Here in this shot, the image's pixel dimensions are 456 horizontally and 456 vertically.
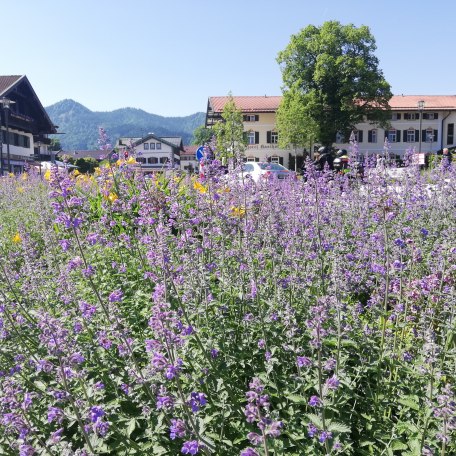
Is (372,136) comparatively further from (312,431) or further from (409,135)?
(312,431)

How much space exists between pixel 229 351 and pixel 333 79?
51.6 m

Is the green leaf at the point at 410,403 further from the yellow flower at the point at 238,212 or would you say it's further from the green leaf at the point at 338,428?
the yellow flower at the point at 238,212

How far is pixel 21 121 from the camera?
5100cm

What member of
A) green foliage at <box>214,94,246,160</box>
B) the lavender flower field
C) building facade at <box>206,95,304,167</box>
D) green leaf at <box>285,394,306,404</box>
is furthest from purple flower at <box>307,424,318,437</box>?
building facade at <box>206,95,304,167</box>

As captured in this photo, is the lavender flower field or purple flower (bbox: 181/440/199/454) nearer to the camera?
purple flower (bbox: 181/440/199/454)

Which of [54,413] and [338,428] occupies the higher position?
[54,413]

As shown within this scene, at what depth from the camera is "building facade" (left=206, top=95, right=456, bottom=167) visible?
66000 millimetres

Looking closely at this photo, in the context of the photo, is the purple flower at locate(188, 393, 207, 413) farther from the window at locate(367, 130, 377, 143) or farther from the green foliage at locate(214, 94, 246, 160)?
the window at locate(367, 130, 377, 143)

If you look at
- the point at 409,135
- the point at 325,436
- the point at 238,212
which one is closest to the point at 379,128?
the point at 409,135

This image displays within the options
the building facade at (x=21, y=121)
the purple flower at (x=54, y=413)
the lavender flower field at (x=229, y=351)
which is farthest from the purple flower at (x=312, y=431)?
the building facade at (x=21, y=121)

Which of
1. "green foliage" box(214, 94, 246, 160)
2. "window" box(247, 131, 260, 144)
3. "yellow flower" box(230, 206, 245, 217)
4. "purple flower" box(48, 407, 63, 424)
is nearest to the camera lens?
"purple flower" box(48, 407, 63, 424)

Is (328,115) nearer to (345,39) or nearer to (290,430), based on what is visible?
(345,39)

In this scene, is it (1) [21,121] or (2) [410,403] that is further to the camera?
(1) [21,121]

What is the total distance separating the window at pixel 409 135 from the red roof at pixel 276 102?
328 centimetres
